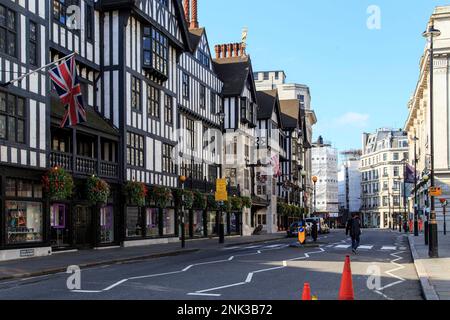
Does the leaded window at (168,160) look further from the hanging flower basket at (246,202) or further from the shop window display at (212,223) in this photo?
the hanging flower basket at (246,202)

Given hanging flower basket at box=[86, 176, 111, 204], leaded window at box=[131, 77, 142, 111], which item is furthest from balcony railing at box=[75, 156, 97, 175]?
leaded window at box=[131, 77, 142, 111]

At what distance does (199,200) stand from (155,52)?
11.9 metres

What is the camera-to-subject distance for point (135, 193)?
31.5 m

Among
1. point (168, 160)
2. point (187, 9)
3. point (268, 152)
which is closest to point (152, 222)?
point (168, 160)

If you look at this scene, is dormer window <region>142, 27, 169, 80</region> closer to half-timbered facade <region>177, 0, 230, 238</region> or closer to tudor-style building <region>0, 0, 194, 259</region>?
tudor-style building <region>0, 0, 194, 259</region>

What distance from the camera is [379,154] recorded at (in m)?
150

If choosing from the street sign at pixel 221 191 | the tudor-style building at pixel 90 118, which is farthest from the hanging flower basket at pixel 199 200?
the street sign at pixel 221 191

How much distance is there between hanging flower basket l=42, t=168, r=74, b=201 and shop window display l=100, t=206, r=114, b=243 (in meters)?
5.74

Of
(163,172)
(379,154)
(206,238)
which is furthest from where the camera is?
(379,154)

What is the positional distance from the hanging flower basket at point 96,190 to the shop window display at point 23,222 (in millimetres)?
3185

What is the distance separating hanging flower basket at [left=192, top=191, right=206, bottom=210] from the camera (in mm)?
41969

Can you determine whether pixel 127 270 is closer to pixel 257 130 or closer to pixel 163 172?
pixel 163 172

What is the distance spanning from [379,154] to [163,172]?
396 feet
